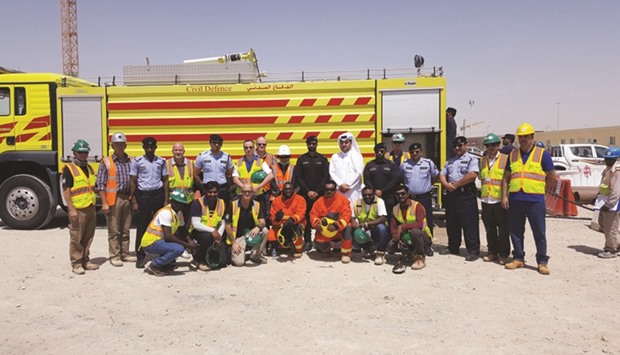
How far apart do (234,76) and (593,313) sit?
22.8 feet

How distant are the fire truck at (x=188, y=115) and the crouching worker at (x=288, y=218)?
217 cm

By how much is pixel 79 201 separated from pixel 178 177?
1.37 meters

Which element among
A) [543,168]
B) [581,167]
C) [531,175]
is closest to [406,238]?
[531,175]

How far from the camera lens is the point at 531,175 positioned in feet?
18.1

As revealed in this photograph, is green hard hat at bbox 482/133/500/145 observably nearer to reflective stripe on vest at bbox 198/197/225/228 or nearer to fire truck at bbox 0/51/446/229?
fire truck at bbox 0/51/446/229

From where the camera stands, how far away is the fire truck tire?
330 inches

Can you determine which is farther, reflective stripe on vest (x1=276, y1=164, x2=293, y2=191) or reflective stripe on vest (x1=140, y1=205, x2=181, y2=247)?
reflective stripe on vest (x1=276, y1=164, x2=293, y2=191)

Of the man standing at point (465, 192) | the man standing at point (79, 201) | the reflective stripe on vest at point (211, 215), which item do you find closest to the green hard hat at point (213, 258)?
the reflective stripe on vest at point (211, 215)

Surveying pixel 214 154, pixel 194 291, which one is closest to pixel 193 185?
pixel 214 154

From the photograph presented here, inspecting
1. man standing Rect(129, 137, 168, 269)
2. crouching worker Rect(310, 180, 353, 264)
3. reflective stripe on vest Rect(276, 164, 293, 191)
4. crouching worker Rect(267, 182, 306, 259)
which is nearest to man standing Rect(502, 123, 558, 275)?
crouching worker Rect(310, 180, 353, 264)

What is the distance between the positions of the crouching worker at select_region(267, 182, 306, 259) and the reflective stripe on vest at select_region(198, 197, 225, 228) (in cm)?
82

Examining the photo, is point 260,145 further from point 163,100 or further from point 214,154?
point 163,100

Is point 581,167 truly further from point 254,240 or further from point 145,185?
point 145,185

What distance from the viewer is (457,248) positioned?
21.2 feet
